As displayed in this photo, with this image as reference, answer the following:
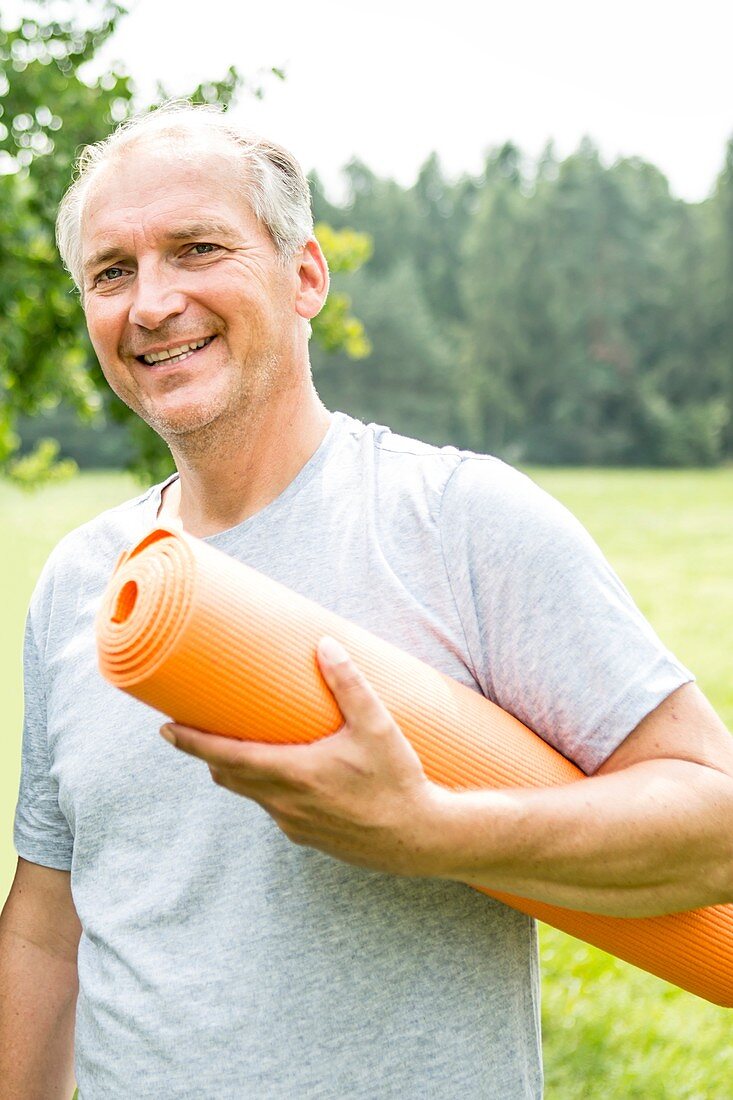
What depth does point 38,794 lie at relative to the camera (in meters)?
2.06

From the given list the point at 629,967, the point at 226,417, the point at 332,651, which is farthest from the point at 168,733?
the point at 629,967

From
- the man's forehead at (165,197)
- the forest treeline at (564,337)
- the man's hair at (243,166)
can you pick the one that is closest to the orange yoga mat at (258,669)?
the man's forehead at (165,197)

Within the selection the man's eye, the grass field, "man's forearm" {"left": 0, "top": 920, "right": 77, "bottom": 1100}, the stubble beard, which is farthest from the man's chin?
the grass field

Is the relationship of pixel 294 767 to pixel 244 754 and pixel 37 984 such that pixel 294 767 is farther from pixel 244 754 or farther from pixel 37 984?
pixel 37 984

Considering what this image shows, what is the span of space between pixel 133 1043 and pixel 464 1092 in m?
0.50

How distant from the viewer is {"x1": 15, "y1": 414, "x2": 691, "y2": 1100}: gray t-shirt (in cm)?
161

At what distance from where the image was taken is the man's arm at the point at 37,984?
206cm

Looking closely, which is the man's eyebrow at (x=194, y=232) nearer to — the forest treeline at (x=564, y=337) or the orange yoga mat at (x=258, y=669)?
the orange yoga mat at (x=258, y=669)

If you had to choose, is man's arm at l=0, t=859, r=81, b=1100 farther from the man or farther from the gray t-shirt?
the gray t-shirt

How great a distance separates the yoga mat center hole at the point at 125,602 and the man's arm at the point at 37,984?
2.89 feet

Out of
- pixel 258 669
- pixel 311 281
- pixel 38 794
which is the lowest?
pixel 38 794

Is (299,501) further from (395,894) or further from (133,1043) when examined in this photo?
(133,1043)

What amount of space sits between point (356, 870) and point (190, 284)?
97 cm

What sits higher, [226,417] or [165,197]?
[165,197]
